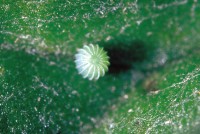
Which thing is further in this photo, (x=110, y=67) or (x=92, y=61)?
(x=110, y=67)

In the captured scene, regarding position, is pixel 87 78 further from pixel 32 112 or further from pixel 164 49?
pixel 164 49

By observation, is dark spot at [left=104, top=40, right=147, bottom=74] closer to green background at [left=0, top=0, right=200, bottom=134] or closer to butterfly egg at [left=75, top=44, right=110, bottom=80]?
green background at [left=0, top=0, right=200, bottom=134]

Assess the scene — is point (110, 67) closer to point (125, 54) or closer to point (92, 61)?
point (125, 54)

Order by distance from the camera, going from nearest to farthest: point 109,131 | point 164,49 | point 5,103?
point 5,103 → point 109,131 → point 164,49

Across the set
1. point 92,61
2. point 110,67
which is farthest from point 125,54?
point 92,61

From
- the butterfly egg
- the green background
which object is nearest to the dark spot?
the green background

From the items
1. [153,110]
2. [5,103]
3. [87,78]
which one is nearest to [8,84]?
[5,103]

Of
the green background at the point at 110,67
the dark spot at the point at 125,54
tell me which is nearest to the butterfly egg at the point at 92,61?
the green background at the point at 110,67
